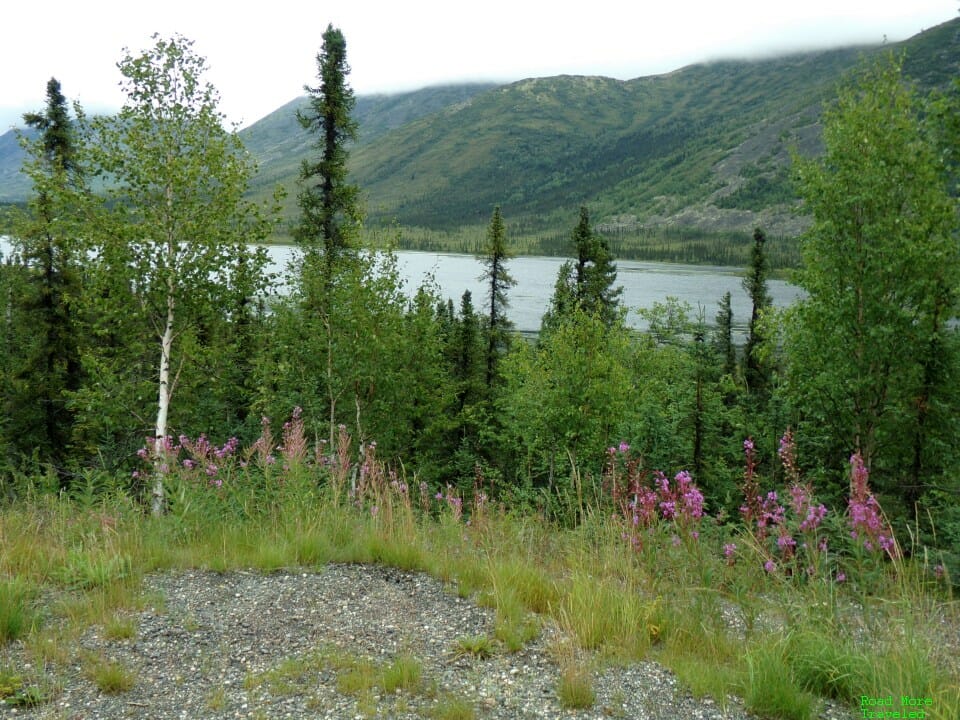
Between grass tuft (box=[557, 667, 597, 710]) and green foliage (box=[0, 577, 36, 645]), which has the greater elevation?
green foliage (box=[0, 577, 36, 645])

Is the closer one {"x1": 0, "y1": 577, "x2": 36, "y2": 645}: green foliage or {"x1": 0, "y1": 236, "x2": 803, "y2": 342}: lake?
{"x1": 0, "y1": 577, "x2": 36, "y2": 645}: green foliage

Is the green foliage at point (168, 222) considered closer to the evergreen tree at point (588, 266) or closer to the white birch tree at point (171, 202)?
the white birch tree at point (171, 202)

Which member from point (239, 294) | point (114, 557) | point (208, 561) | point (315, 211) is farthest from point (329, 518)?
point (315, 211)

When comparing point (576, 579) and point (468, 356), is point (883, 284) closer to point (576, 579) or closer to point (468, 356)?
point (576, 579)

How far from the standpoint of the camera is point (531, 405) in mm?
24094

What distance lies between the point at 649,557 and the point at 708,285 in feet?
377

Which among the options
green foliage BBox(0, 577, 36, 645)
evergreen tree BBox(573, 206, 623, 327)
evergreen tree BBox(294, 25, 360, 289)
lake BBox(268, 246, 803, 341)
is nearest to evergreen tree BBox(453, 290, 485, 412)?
evergreen tree BBox(573, 206, 623, 327)

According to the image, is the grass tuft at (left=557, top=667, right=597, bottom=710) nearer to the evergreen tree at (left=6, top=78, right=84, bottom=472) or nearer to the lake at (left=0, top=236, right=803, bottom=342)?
the evergreen tree at (left=6, top=78, right=84, bottom=472)

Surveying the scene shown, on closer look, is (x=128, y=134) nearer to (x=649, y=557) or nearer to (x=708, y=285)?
(x=649, y=557)

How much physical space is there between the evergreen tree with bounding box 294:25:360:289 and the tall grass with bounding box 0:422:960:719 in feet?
54.5

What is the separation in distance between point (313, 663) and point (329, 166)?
67.3ft

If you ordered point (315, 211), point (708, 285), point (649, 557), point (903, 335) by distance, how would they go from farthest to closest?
point (708, 285), point (315, 211), point (903, 335), point (649, 557)

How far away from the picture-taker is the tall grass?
12.1ft

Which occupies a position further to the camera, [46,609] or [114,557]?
[114,557]
